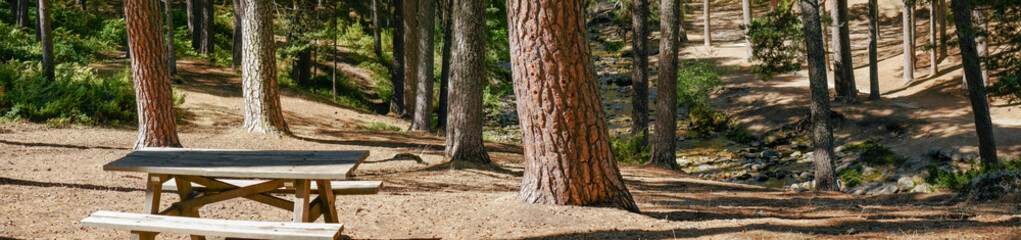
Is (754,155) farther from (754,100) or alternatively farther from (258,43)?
(258,43)

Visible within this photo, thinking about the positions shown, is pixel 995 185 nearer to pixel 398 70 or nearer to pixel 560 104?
pixel 560 104

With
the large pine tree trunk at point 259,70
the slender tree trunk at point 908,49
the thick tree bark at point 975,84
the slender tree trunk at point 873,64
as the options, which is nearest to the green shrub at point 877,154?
the thick tree bark at point 975,84

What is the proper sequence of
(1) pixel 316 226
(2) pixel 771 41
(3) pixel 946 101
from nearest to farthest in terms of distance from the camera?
(1) pixel 316 226 < (2) pixel 771 41 < (3) pixel 946 101

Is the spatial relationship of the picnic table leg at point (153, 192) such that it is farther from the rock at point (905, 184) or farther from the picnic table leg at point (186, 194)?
the rock at point (905, 184)

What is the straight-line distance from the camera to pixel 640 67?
1627cm

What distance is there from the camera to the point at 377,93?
77.7 ft

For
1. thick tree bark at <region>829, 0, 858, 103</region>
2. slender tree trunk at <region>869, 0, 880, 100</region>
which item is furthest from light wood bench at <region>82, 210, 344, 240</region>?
slender tree trunk at <region>869, 0, 880, 100</region>

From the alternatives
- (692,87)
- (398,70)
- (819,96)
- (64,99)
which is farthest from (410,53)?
(819,96)

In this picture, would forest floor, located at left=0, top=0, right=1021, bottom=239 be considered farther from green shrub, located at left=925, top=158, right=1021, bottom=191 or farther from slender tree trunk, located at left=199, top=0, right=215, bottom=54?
slender tree trunk, located at left=199, top=0, right=215, bottom=54

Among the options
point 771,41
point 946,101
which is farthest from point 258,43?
point 946,101

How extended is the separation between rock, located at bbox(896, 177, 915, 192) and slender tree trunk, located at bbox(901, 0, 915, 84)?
392 inches

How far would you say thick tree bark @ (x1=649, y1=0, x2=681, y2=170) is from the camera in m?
13.2

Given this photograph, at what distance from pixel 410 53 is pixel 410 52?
0.10ft

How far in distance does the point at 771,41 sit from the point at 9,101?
15.3 meters
